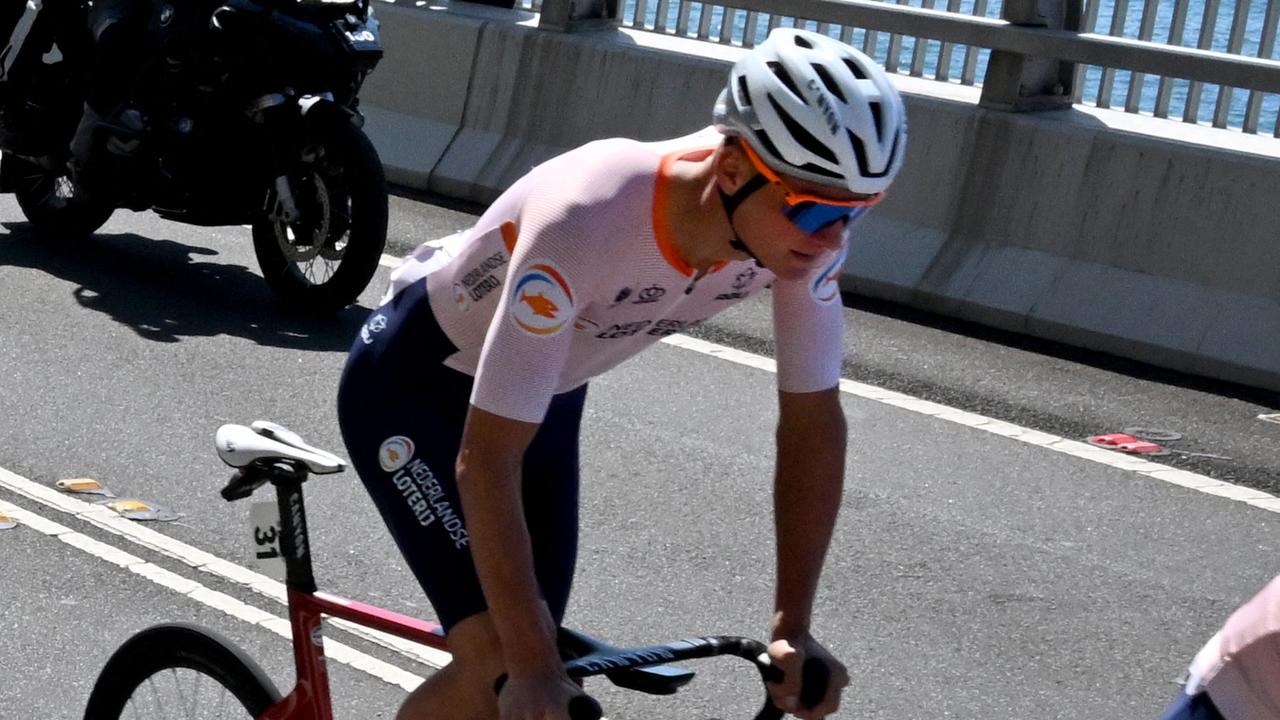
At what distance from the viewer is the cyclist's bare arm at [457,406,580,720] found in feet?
8.96

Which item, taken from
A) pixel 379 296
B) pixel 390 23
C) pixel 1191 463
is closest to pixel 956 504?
pixel 1191 463

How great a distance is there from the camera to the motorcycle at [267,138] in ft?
28.6

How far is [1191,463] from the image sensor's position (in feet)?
24.1

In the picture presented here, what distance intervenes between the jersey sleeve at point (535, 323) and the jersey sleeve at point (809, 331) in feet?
1.35

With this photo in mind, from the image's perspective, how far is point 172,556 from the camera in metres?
5.89

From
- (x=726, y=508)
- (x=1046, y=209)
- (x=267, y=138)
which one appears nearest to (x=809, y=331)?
(x=726, y=508)

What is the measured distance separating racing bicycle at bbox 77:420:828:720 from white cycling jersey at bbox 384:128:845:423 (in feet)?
1.20

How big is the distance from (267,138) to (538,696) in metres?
6.66

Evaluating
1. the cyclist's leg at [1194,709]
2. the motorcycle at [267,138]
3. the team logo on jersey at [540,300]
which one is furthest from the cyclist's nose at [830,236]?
the motorcycle at [267,138]

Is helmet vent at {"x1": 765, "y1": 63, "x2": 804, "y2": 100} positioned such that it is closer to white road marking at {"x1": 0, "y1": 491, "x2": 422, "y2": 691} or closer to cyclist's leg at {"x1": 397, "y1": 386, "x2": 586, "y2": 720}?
cyclist's leg at {"x1": 397, "y1": 386, "x2": 586, "y2": 720}

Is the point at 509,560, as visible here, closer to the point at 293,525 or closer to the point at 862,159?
the point at 293,525

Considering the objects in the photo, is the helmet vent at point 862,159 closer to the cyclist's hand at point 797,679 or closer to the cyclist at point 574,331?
the cyclist at point 574,331

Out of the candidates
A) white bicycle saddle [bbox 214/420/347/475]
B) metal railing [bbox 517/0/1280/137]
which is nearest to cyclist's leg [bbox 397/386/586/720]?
white bicycle saddle [bbox 214/420/347/475]

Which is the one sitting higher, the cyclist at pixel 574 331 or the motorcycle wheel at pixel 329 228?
the cyclist at pixel 574 331
